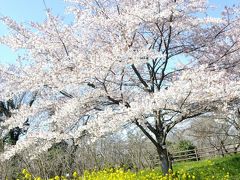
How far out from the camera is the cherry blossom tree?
304 inches

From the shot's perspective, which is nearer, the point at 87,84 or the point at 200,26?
the point at 87,84

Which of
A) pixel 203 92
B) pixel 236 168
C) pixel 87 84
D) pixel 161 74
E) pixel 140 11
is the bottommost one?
pixel 236 168

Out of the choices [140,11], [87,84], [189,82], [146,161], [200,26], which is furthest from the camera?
[146,161]

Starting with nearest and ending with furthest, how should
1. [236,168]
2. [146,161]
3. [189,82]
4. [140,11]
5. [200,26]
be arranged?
[189,82] < [140,11] < [200,26] < [236,168] < [146,161]

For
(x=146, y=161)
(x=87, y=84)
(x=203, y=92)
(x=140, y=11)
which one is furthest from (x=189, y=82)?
(x=146, y=161)

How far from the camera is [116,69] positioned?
8.56m

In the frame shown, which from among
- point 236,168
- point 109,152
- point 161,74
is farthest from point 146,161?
point 161,74

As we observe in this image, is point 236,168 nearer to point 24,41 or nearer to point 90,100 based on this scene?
point 90,100

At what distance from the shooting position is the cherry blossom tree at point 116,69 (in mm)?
7723

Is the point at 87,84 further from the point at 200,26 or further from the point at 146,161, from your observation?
the point at 146,161

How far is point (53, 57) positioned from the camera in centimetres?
911

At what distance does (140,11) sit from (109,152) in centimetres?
1370

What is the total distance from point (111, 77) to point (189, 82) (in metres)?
2.43

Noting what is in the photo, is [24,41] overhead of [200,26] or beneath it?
beneath
